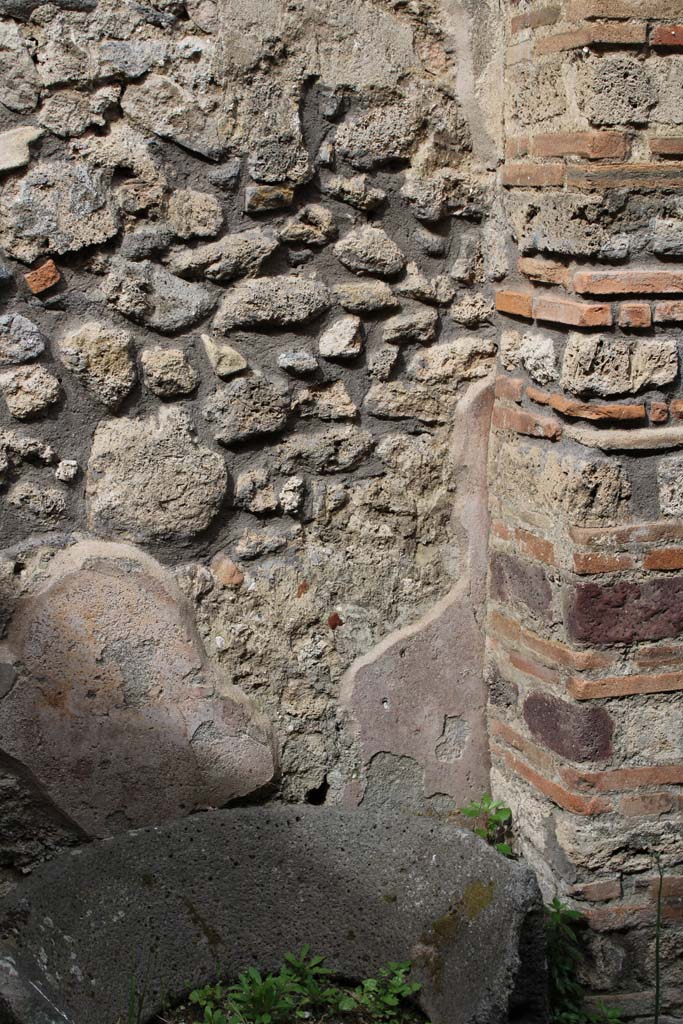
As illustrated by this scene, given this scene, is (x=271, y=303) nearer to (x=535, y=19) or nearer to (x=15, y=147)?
(x=15, y=147)

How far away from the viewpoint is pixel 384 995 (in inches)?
91.5

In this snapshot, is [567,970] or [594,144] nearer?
[594,144]

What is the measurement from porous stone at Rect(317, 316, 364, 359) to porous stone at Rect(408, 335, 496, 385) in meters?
0.16

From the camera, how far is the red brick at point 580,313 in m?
2.22

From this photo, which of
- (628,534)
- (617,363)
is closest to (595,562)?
(628,534)

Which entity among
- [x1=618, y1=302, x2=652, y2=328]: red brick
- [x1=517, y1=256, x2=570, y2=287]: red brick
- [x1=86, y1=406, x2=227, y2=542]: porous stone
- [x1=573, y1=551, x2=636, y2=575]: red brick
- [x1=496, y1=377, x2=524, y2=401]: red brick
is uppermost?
[x1=517, y1=256, x2=570, y2=287]: red brick

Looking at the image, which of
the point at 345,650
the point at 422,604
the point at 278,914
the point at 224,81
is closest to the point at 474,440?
the point at 422,604

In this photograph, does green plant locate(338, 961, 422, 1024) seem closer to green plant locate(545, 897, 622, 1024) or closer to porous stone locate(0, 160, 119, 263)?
green plant locate(545, 897, 622, 1024)

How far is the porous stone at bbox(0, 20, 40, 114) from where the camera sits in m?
2.11

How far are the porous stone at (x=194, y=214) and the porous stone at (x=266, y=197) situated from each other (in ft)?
0.23

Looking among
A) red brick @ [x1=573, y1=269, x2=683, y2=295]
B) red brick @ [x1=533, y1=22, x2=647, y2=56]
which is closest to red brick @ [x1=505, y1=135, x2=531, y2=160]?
red brick @ [x1=533, y1=22, x2=647, y2=56]

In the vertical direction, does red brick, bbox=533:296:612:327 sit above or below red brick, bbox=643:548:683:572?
above

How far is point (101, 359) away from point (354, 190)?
0.67 meters

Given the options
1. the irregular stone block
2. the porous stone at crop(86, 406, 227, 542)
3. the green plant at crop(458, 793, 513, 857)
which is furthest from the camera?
the green plant at crop(458, 793, 513, 857)
